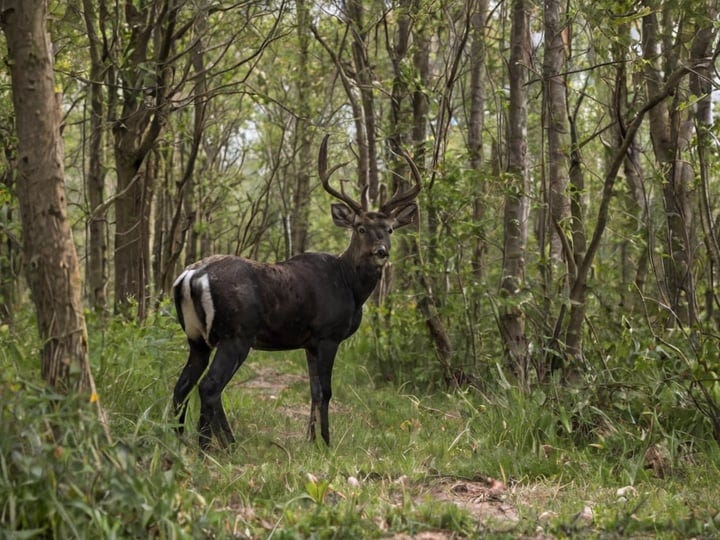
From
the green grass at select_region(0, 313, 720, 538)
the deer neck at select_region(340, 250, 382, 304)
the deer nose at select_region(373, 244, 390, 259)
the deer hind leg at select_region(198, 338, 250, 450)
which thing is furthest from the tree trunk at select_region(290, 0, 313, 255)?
the deer hind leg at select_region(198, 338, 250, 450)

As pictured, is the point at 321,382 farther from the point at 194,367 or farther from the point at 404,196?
the point at 404,196

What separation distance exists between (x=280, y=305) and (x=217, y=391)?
0.87 m

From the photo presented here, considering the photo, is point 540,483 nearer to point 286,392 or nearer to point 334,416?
point 334,416

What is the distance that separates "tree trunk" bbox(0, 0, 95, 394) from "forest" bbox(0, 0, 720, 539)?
0.03 feet

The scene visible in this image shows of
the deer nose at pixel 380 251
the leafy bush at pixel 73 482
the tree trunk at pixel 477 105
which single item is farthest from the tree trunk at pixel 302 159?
the leafy bush at pixel 73 482

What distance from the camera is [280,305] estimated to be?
656cm

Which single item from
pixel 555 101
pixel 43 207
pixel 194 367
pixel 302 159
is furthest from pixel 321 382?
pixel 302 159

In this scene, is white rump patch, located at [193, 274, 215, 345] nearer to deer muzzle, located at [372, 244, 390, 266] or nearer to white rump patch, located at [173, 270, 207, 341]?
white rump patch, located at [173, 270, 207, 341]

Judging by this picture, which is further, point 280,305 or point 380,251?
point 380,251

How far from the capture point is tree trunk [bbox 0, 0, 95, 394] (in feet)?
13.8

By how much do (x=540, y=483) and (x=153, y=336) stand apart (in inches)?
130

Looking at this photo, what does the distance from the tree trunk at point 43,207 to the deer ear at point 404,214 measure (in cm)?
374

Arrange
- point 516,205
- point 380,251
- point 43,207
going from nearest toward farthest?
point 43,207 → point 380,251 → point 516,205

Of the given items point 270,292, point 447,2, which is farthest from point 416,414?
point 447,2
